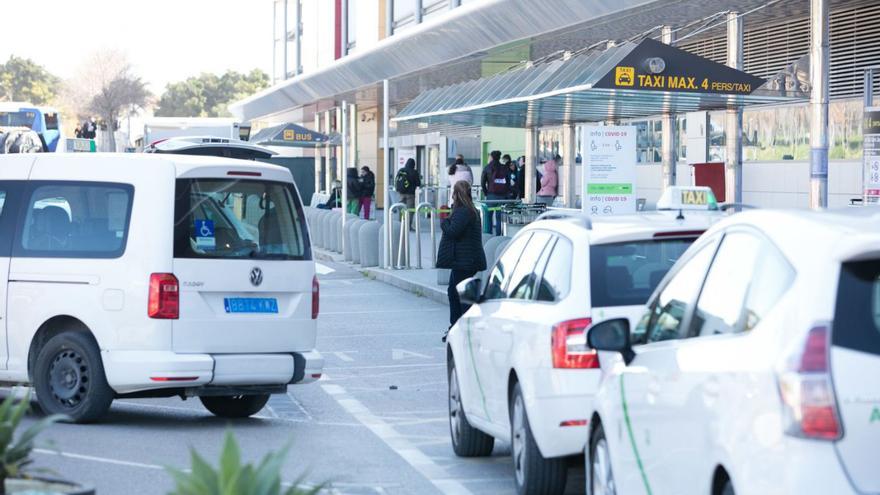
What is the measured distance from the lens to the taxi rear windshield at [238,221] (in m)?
11.0

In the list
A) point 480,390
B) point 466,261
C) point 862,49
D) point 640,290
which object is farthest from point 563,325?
point 862,49

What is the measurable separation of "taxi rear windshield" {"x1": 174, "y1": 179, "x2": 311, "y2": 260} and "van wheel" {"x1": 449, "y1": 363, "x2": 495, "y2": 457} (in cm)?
193

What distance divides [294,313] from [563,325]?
12.5ft

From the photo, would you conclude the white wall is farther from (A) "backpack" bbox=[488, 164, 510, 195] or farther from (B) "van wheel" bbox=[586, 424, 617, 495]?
(B) "van wheel" bbox=[586, 424, 617, 495]

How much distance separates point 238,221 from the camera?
36.9 ft

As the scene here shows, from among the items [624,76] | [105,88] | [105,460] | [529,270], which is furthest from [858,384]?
[105,88]

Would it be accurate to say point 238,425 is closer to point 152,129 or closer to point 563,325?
point 563,325

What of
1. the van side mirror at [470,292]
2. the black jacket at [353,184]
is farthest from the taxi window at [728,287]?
the black jacket at [353,184]

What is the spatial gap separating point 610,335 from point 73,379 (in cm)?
577

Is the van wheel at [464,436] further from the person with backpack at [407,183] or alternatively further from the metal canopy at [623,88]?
the person with backpack at [407,183]

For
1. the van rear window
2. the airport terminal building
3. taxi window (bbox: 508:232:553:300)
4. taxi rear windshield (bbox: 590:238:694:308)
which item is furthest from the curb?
the van rear window

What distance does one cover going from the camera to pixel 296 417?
11.9 metres

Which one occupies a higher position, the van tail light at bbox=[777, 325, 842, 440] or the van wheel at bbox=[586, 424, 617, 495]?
the van tail light at bbox=[777, 325, 842, 440]

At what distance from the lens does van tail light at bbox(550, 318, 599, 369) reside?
785cm
